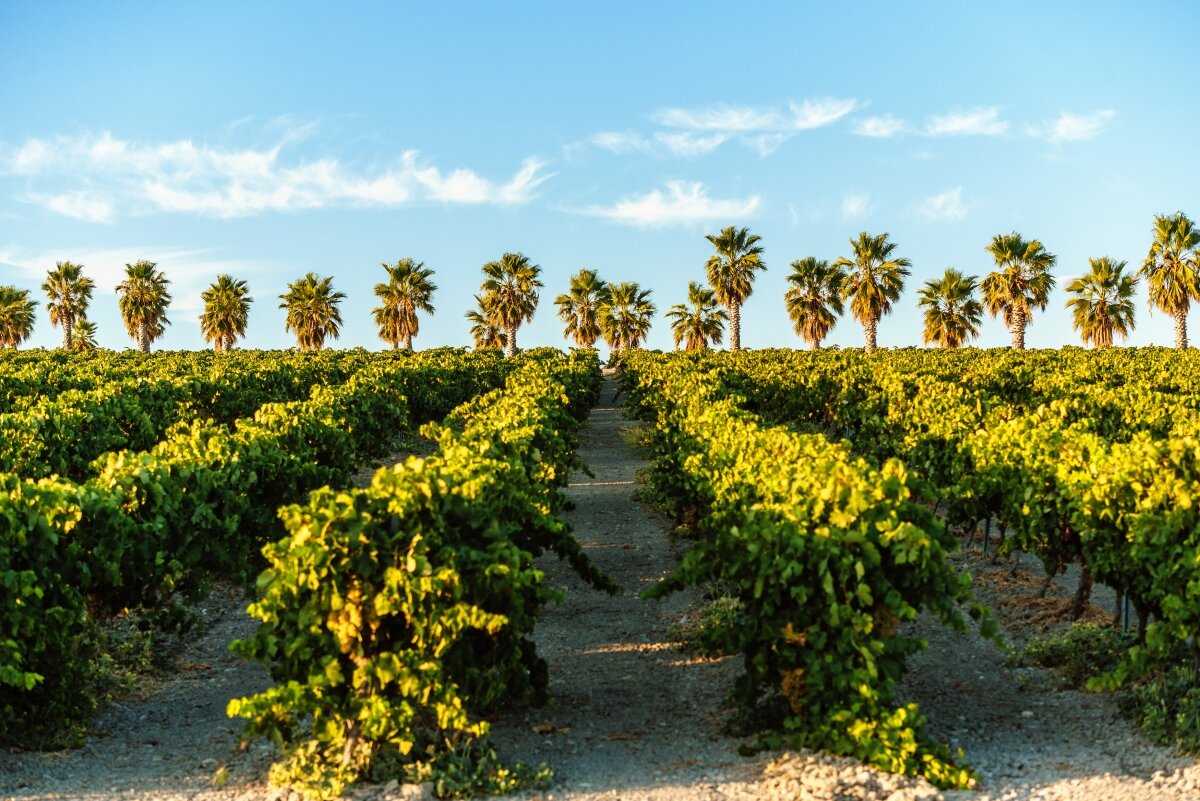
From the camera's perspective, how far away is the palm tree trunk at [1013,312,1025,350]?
221 feet

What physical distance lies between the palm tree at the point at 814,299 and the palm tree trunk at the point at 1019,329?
36.8ft

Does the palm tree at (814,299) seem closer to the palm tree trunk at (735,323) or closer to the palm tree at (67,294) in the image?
the palm tree trunk at (735,323)

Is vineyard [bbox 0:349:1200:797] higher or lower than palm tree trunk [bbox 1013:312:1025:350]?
lower

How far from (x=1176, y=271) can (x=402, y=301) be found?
171ft

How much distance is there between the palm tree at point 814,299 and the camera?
71438 mm

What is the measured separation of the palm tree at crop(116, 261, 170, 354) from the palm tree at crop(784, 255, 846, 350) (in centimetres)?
4607

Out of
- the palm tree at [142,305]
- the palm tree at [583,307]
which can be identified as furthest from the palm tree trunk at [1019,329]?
the palm tree at [142,305]

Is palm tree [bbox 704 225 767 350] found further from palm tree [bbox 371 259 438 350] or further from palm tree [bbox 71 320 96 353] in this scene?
Answer: palm tree [bbox 71 320 96 353]

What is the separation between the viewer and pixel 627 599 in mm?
14555

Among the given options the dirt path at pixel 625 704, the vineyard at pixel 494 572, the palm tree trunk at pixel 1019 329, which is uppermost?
the palm tree trunk at pixel 1019 329

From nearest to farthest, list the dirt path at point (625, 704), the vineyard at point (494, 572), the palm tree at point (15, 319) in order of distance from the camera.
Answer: the vineyard at point (494, 572) < the dirt path at point (625, 704) < the palm tree at point (15, 319)

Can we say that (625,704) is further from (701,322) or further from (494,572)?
(701,322)

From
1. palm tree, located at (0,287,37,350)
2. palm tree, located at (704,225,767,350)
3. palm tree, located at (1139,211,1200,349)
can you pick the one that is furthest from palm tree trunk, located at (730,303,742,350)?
palm tree, located at (0,287,37,350)

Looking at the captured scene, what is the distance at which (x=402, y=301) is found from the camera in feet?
258
